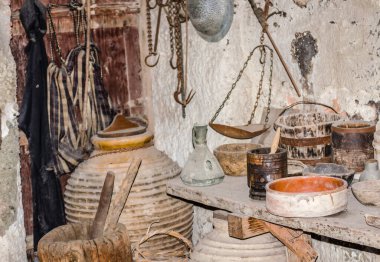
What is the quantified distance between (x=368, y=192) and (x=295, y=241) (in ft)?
1.42

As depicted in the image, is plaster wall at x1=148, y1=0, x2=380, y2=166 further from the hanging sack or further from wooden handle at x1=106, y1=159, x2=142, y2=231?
wooden handle at x1=106, y1=159, x2=142, y2=231

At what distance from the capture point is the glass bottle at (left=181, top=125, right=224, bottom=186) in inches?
130

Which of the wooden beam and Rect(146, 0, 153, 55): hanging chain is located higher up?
Rect(146, 0, 153, 55): hanging chain

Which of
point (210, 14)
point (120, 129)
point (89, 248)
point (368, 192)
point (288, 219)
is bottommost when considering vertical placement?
point (89, 248)

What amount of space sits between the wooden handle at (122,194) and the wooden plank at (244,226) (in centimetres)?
72

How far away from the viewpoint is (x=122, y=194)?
139 inches

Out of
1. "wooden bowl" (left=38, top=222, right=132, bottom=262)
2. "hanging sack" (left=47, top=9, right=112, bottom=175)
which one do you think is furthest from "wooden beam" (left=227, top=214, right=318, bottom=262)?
"hanging sack" (left=47, top=9, right=112, bottom=175)

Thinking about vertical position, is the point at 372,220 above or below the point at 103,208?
above

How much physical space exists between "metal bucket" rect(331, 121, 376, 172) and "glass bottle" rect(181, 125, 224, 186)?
61 cm

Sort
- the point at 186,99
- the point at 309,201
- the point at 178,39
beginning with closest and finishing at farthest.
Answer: the point at 309,201, the point at 178,39, the point at 186,99

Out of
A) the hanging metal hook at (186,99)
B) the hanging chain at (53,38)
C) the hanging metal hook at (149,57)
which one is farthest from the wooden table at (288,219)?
the hanging chain at (53,38)

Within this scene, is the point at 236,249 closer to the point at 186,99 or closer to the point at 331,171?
the point at 331,171

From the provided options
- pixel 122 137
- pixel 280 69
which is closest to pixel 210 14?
pixel 280 69

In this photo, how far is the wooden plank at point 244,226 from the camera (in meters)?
2.99
